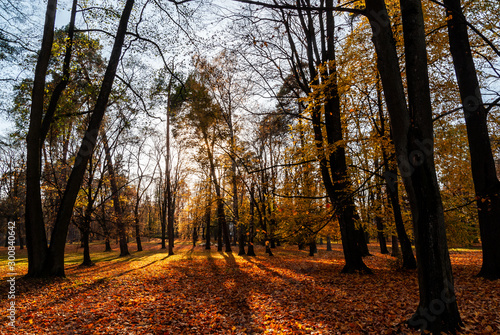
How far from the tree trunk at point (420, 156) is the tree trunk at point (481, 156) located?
13.9 ft

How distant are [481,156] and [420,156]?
16.6 feet

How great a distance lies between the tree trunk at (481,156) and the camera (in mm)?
6148

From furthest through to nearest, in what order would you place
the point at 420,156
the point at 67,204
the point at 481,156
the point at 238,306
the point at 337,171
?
the point at 337,171
the point at 67,204
the point at 481,156
the point at 238,306
the point at 420,156

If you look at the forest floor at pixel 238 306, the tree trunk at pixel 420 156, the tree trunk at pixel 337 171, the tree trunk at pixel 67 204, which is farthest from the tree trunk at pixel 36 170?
the tree trunk at pixel 420 156

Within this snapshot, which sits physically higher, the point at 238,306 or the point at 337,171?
the point at 337,171

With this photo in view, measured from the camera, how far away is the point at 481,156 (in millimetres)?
6277

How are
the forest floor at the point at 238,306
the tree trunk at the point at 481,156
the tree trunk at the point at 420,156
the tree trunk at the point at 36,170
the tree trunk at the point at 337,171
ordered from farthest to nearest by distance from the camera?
the tree trunk at the point at 337,171
the tree trunk at the point at 36,170
the tree trunk at the point at 481,156
the forest floor at the point at 238,306
the tree trunk at the point at 420,156

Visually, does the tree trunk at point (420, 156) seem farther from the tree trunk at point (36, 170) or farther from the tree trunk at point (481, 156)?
the tree trunk at point (36, 170)

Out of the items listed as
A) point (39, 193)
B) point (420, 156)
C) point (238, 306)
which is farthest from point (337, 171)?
point (39, 193)

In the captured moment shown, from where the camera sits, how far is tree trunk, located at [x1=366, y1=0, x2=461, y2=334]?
3.09 m

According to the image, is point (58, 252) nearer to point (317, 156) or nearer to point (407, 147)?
point (317, 156)

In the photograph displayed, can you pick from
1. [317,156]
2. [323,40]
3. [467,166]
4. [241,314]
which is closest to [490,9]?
[323,40]

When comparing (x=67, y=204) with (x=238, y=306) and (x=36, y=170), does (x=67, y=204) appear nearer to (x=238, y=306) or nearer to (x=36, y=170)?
(x=36, y=170)

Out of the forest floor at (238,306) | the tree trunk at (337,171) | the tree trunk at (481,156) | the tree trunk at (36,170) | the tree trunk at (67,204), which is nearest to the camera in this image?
the forest floor at (238,306)
